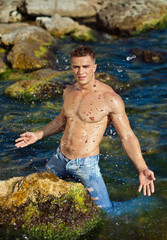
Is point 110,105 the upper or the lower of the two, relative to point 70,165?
upper

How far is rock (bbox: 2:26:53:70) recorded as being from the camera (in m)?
11.6

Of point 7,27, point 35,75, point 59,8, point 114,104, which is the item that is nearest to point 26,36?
point 7,27

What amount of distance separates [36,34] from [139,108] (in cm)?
701

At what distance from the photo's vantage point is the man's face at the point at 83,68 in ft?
13.6

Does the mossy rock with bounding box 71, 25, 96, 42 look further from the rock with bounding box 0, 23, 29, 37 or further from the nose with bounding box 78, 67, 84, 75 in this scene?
the nose with bounding box 78, 67, 84, 75

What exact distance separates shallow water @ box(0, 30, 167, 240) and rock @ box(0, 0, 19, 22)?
558cm

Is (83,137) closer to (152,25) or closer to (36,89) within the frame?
(36,89)

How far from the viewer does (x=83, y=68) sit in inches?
164

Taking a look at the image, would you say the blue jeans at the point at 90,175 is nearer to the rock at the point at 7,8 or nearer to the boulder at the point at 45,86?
the boulder at the point at 45,86

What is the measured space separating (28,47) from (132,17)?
5824 mm

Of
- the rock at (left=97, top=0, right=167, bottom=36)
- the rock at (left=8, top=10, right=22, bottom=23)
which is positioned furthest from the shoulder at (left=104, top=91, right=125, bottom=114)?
the rock at (left=8, top=10, right=22, bottom=23)

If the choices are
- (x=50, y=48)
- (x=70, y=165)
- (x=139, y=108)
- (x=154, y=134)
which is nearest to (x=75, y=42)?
(x=50, y=48)

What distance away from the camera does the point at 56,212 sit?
13.0ft

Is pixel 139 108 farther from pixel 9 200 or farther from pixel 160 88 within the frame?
pixel 9 200
